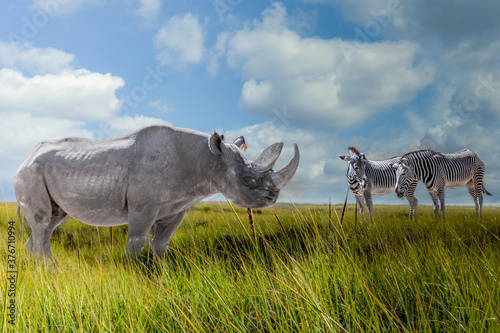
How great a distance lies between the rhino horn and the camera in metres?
4.14

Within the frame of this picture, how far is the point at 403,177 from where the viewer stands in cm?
973

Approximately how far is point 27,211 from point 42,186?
364 millimetres

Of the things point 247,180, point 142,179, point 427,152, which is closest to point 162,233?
point 142,179

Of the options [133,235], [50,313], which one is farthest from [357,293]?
[133,235]

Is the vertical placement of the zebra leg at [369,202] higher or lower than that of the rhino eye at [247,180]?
lower

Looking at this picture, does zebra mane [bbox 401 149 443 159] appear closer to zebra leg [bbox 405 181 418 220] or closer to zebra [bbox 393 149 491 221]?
zebra [bbox 393 149 491 221]

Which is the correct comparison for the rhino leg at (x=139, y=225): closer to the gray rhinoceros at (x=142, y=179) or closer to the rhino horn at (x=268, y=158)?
the gray rhinoceros at (x=142, y=179)

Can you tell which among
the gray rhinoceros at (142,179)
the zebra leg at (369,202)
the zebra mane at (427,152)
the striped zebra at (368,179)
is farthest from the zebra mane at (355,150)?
the gray rhinoceros at (142,179)

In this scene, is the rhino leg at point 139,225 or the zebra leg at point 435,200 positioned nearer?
the rhino leg at point 139,225

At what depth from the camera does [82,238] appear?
7504 millimetres

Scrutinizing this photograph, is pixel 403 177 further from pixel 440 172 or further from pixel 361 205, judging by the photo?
pixel 440 172

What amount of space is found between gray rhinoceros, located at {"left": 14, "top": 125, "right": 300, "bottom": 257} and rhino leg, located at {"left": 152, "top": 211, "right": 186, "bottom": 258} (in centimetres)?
1

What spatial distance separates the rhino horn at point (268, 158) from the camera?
13.6ft

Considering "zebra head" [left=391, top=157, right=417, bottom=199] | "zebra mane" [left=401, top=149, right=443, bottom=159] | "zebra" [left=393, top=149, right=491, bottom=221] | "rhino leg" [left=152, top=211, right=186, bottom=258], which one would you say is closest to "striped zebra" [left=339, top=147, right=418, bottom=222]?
"zebra head" [left=391, top=157, right=417, bottom=199]
